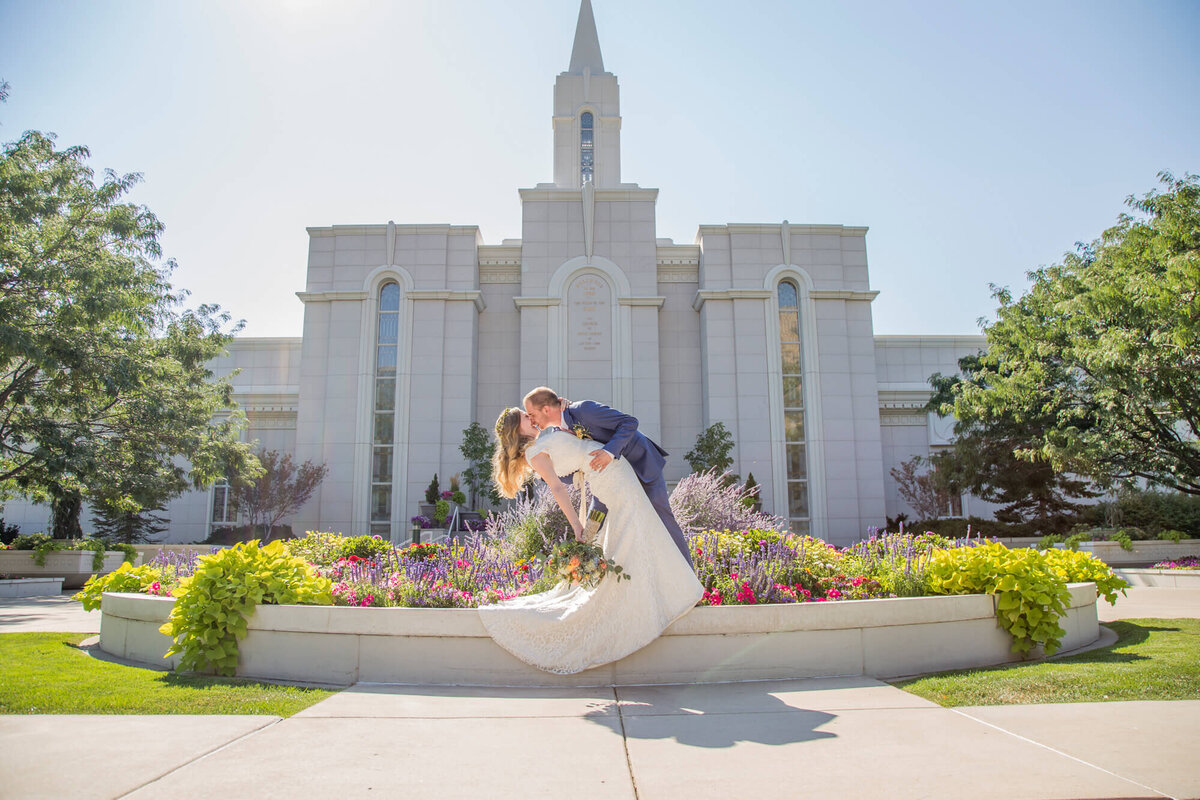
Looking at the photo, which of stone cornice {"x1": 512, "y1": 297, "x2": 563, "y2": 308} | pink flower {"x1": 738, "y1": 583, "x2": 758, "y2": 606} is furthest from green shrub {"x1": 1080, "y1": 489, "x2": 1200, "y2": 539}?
pink flower {"x1": 738, "y1": 583, "x2": 758, "y2": 606}

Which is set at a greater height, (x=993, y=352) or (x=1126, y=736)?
(x=993, y=352)

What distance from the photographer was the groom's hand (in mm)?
4711

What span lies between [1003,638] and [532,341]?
2162cm

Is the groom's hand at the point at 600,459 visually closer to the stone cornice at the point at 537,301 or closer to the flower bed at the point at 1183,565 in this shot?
the flower bed at the point at 1183,565

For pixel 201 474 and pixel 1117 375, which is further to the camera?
pixel 201 474

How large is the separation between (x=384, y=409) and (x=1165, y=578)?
73.4ft

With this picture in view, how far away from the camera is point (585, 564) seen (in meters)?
4.75

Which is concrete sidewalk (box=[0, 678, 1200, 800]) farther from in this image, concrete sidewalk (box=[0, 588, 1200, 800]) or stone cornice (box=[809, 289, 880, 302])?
stone cornice (box=[809, 289, 880, 302])

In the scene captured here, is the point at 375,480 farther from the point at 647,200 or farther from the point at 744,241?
the point at 744,241

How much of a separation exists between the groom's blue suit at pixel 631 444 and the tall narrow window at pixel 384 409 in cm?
2183

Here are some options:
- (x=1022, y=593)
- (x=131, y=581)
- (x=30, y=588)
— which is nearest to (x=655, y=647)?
(x=1022, y=593)

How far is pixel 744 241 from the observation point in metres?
27.3

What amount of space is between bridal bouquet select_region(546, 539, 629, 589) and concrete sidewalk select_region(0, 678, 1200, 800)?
0.76m

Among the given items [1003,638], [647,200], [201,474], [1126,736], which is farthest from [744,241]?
[1126,736]
